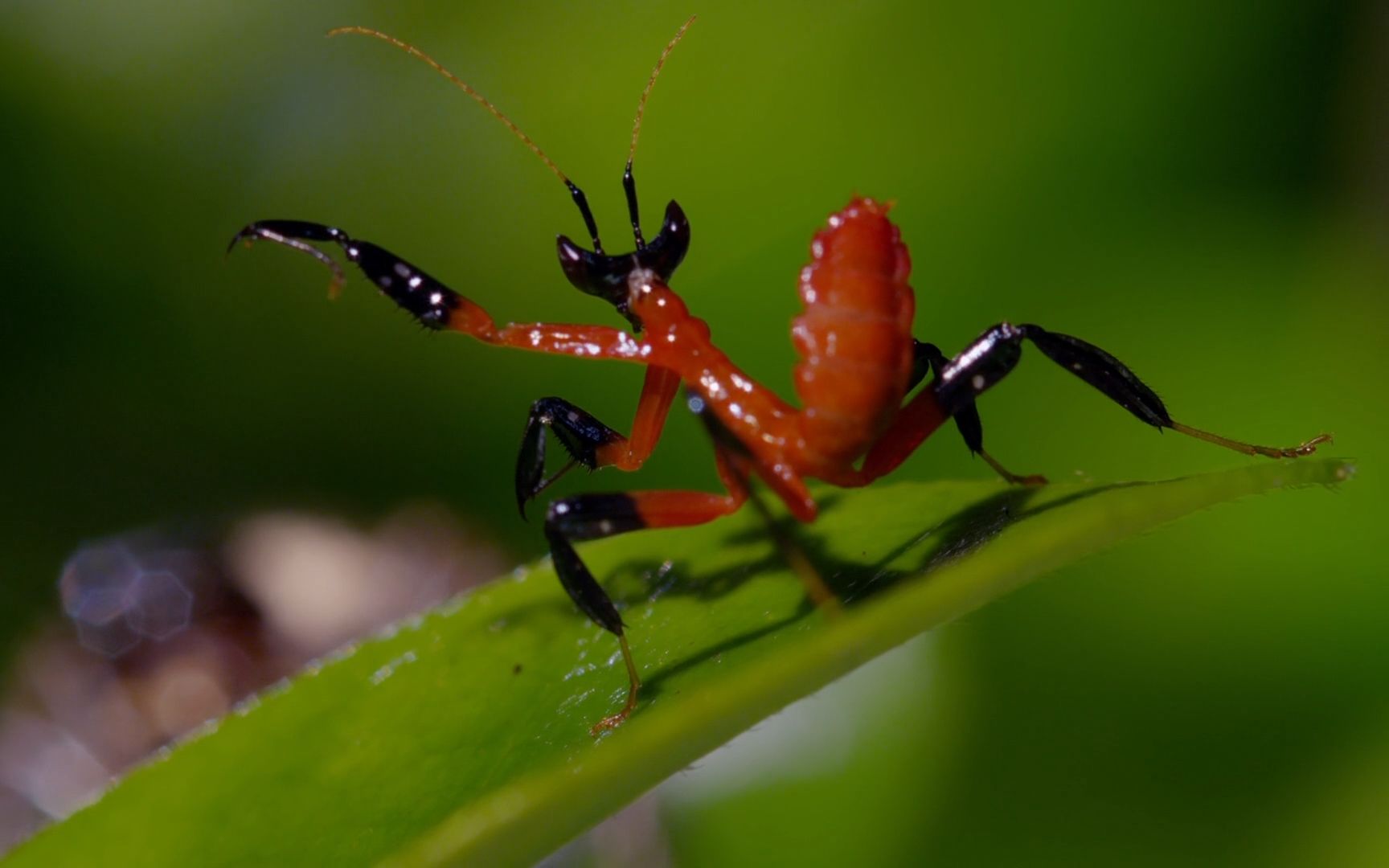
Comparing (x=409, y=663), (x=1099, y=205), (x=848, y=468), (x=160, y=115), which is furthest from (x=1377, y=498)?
(x=160, y=115)

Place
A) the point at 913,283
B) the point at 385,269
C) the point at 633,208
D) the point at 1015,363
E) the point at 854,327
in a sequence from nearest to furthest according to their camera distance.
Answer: the point at 854,327 < the point at 1015,363 < the point at 385,269 < the point at 633,208 < the point at 913,283

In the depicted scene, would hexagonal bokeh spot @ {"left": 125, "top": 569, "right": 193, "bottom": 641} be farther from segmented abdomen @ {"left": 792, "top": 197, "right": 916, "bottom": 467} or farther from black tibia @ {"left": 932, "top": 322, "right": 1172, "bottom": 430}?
black tibia @ {"left": 932, "top": 322, "right": 1172, "bottom": 430}

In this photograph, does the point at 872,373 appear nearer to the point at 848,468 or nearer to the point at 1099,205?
the point at 848,468

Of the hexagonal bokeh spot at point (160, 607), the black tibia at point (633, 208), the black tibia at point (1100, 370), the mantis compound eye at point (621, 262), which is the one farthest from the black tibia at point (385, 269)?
the hexagonal bokeh spot at point (160, 607)

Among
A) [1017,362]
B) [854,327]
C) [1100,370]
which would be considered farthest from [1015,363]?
[854,327]

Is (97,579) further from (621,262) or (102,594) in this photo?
(621,262)

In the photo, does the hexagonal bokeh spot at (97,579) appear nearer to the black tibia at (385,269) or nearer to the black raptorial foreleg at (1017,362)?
the black tibia at (385,269)
